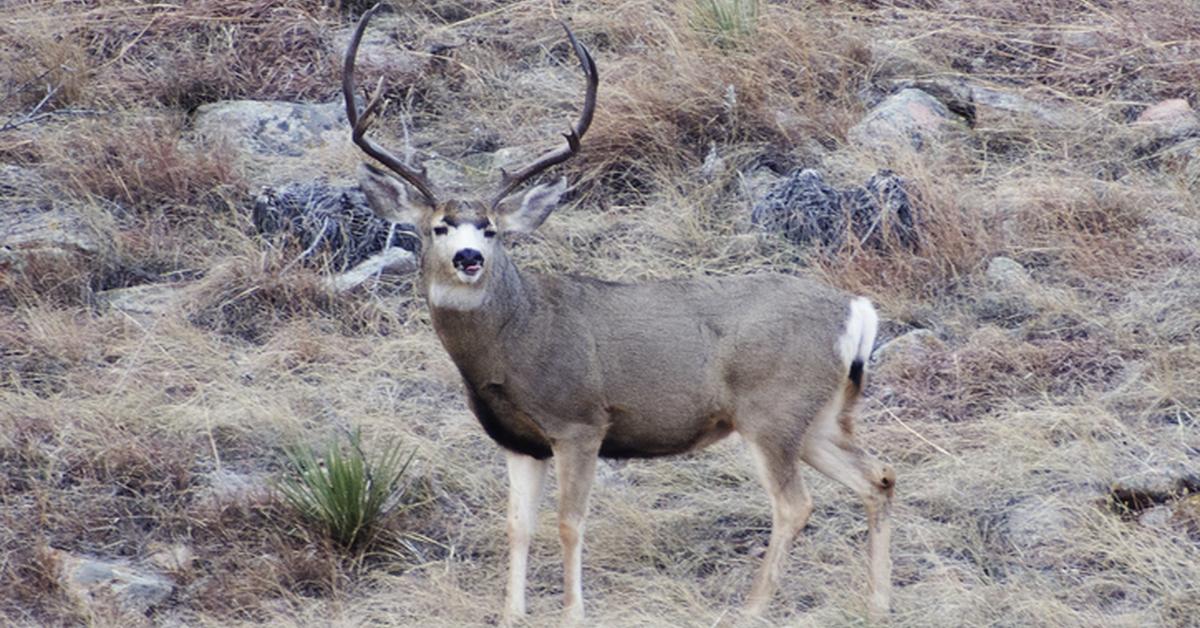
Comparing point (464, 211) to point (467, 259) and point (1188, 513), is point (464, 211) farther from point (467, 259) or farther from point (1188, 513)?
point (1188, 513)

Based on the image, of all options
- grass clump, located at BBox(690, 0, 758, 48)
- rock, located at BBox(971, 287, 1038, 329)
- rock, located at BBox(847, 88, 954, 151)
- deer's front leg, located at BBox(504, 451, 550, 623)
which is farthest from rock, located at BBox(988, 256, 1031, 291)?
deer's front leg, located at BBox(504, 451, 550, 623)

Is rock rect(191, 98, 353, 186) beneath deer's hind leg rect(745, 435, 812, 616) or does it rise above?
beneath

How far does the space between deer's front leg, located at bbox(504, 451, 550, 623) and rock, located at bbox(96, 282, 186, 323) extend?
294 cm

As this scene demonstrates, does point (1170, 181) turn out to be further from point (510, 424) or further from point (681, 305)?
point (510, 424)

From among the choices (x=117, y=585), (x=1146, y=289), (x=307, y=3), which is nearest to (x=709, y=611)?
(x=117, y=585)

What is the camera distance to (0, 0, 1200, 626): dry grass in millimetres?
6523

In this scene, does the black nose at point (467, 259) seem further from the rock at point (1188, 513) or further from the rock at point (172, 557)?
the rock at point (1188, 513)

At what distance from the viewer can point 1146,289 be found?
8508 mm

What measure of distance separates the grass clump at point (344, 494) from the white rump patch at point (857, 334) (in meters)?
1.63

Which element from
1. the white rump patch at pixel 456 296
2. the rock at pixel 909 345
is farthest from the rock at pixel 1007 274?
the white rump patch at pixel 456 296

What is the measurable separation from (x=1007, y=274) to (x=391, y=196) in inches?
134

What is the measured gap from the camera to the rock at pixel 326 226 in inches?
363

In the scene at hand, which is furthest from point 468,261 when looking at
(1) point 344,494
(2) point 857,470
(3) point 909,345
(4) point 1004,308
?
(4) point 1004,308

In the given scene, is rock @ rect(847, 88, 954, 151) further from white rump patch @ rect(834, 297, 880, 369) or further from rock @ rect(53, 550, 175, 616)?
rock @ rect(53, 550, 175, 616)
